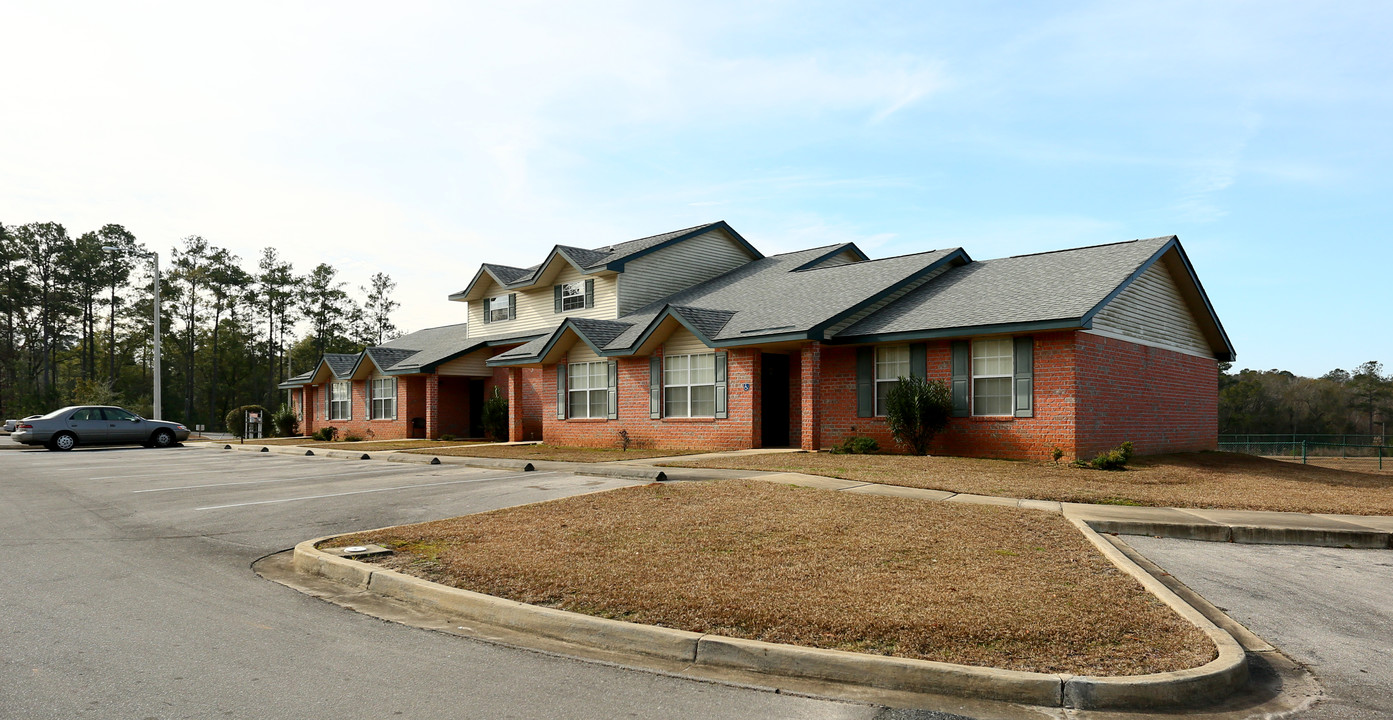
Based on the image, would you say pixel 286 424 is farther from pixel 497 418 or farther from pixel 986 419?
pixel 986 419

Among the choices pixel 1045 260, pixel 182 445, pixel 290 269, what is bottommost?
pixel 182 445

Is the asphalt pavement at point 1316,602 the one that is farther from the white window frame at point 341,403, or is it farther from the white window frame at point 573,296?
the white window frame at point 341,403

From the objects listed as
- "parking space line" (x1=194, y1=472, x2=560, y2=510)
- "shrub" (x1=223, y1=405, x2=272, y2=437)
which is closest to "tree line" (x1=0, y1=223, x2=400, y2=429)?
"shrub" (x1=223, y1=405, x2=272, y2=437)

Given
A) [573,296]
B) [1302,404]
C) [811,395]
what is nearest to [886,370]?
[811,395]

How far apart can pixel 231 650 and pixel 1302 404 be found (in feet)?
269

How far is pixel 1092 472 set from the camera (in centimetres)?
1619

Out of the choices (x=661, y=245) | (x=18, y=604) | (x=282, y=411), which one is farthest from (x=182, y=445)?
(x=18, y=604)

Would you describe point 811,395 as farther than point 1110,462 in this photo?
Yes

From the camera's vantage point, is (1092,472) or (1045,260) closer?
(1092,472)

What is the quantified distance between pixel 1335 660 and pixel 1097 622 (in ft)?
5.06

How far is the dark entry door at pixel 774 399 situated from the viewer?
23.0 meters

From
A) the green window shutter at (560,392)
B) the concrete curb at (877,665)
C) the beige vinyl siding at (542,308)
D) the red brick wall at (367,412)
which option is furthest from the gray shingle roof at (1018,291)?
the red brick wall at (367,412)

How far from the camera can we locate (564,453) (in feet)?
72.0

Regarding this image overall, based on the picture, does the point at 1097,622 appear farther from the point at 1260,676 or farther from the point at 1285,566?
the point at 1285,566
